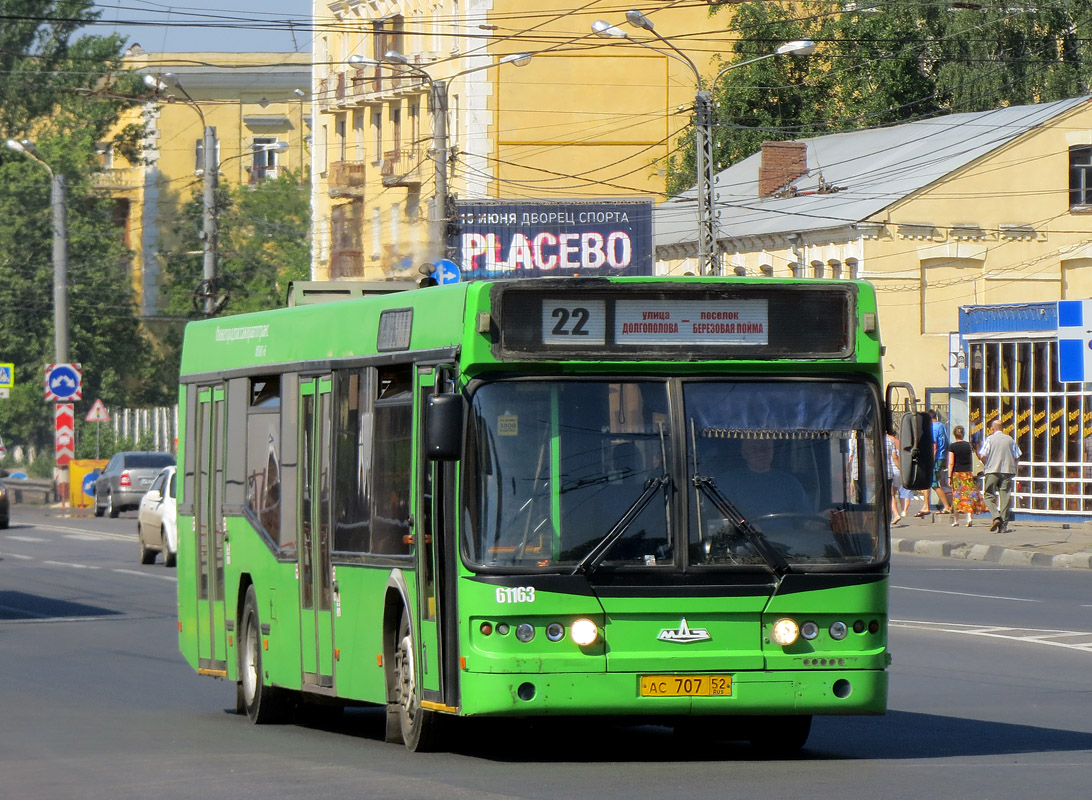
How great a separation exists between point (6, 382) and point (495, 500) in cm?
4464

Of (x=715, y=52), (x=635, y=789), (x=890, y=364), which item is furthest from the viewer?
(x=715, y=52)

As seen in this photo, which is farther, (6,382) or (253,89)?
(253,89)

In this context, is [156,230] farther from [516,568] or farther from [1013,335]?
[516,568]

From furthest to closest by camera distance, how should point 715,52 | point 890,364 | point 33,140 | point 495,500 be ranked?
1. point 33,140
2. point 715,52
3. point 890,364
4. point 495,500

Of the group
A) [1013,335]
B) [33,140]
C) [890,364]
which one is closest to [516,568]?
[1013,335]

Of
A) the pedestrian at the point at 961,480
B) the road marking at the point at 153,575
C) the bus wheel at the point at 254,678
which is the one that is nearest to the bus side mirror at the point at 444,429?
the bus wheel at the point at 254,678

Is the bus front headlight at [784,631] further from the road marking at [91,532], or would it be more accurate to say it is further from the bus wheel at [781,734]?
the road marking at [91,532]

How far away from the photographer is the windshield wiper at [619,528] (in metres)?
10.3

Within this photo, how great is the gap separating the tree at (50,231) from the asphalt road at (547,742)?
191 ft

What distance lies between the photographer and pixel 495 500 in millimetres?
10375

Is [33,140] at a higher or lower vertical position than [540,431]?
higher

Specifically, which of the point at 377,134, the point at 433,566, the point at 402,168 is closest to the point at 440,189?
the point at 433,566

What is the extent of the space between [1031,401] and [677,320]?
2945 centimetres

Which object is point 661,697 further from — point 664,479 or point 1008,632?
point 1008,632
